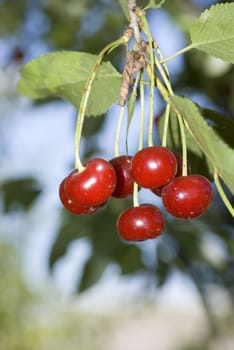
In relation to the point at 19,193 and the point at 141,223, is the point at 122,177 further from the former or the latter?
the point at 19,193

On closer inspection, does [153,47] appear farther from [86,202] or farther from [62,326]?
[62,326]

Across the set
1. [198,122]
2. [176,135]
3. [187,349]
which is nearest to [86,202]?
[198,122]

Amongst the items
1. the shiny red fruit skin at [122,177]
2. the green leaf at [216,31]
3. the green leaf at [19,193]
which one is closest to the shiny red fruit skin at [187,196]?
the shiny red fruit skin at [122,177]

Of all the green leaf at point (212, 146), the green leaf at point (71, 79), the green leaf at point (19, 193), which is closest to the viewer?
the green leaf at point (212, 146)

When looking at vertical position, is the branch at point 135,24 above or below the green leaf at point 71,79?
above

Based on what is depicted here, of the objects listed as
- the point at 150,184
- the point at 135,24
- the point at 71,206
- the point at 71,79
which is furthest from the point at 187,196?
the point at 71,79

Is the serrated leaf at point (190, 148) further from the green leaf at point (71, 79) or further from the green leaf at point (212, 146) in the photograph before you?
the green leaf at point (212, 146)
